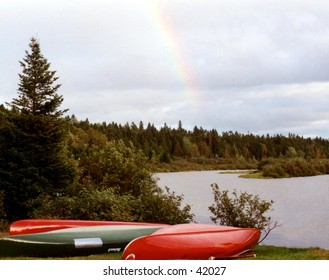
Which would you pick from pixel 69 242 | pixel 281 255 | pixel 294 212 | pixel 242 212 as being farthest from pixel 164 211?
pixel 294 212

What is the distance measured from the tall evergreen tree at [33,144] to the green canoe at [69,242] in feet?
22.6

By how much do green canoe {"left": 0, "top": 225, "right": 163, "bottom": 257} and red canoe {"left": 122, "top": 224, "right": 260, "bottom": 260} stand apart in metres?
2.03

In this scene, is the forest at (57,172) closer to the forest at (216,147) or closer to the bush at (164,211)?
the bush at (164,211)

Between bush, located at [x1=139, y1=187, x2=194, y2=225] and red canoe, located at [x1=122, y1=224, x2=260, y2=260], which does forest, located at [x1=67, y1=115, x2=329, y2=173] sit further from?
red canoe, located at [x1=122, y1=224, x2=260, y2=260]

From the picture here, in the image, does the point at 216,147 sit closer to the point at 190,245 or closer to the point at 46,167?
the point at 46,167

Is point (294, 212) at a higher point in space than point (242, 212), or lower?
lower

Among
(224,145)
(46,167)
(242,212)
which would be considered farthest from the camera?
(224,145)

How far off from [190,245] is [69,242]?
335 centimetres

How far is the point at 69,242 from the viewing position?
12328 millimetres

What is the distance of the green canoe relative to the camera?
11953 millimetres

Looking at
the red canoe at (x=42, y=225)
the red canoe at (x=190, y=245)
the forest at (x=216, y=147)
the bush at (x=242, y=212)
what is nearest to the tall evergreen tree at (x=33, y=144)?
the red canoe at (x=42, y=225)

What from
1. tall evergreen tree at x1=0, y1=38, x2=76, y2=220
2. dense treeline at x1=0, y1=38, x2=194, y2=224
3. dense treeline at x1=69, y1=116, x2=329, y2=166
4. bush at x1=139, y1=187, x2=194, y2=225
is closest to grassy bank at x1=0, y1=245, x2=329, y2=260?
bush at x1=139, y1=187, x2=194, y2=225
